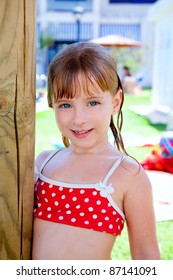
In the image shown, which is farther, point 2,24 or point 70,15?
point 70,15

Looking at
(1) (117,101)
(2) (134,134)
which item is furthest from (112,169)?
(2) (134,134)

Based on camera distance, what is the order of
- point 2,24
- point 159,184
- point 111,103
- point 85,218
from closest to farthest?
1. point 2,24
2. point 85,218
3. point 111,103
4. point 159,184

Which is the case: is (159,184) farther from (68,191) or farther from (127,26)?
(127,26)

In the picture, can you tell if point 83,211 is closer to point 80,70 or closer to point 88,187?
point 88,187

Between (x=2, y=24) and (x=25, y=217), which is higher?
(x=2, y=24)

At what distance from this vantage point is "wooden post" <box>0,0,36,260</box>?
1.58 m

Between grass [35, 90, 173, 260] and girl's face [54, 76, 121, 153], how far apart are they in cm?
184

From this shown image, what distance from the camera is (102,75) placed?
1764mm

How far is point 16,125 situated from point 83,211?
0.41 metres

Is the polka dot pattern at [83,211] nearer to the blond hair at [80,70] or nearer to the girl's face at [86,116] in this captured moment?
the girl's face at [86,116]

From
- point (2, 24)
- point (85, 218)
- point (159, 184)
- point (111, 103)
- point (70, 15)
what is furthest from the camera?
point (70, 15)

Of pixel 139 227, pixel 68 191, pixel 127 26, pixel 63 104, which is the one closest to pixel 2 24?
pixel 63 104

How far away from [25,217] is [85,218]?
231mm

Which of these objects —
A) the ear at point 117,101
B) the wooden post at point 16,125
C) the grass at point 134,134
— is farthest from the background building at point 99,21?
the wooden post at point 16,125
